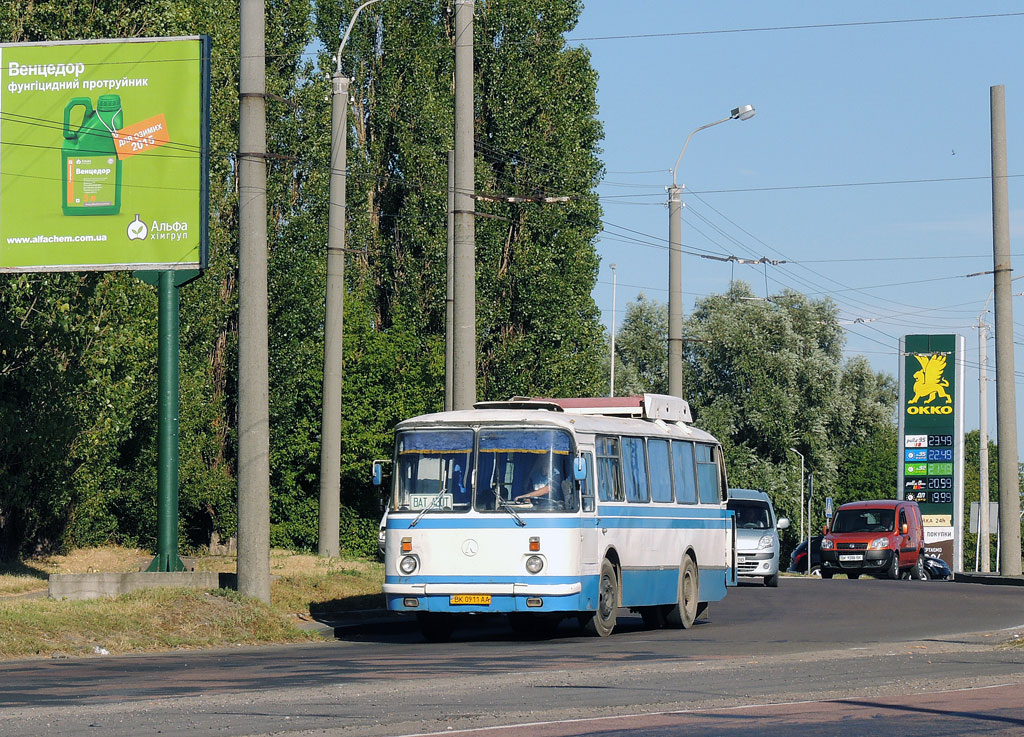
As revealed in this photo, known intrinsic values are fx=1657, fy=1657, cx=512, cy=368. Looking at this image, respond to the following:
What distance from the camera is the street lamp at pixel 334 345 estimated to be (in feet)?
103

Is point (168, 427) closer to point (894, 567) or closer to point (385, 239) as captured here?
point (894, 567)

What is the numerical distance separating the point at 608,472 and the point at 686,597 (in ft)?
11.1

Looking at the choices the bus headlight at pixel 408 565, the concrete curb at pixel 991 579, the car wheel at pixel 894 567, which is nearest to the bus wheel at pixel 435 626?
the bus headlight at pixel 408 565

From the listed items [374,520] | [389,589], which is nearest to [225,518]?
[374,520]

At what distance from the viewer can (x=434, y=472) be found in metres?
19.7

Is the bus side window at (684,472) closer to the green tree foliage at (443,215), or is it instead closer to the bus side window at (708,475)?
the bus side window at (708,475)

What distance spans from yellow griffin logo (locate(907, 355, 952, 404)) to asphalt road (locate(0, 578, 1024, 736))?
2500 inches

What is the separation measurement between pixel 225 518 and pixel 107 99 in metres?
25.1

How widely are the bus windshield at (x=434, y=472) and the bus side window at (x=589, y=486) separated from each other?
1377 millimetres

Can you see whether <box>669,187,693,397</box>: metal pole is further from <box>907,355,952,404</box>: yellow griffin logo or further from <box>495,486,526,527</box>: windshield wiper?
<box>907,355,952,404</box>: yellow griffin logo

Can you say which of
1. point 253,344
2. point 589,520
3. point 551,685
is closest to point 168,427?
point 253,344

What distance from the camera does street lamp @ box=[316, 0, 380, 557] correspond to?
3148 cm

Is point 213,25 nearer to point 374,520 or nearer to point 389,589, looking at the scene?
point 374,520

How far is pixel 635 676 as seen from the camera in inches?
570
